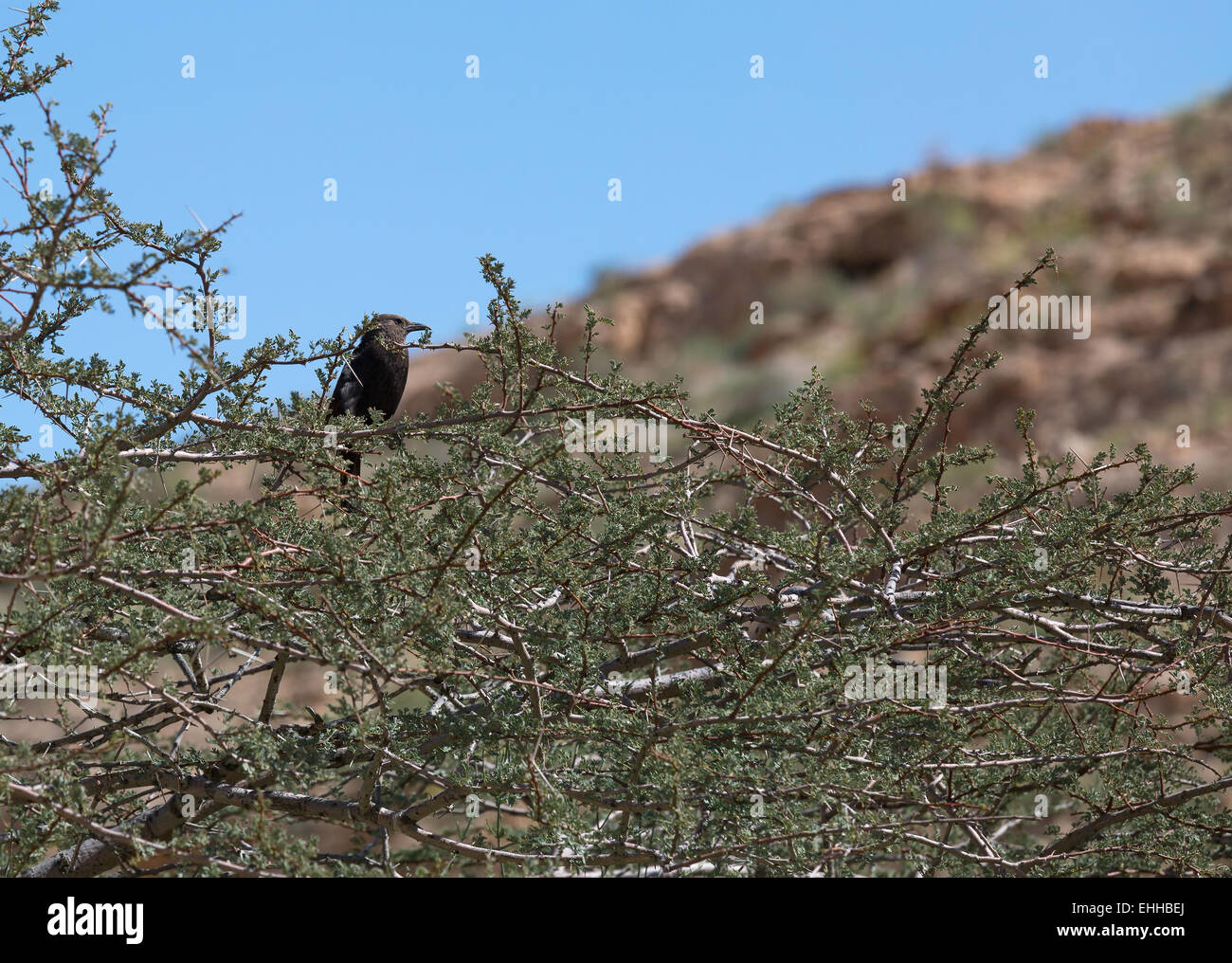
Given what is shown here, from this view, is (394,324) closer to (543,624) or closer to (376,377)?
(376,377)

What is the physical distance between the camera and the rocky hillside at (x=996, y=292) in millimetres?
15742

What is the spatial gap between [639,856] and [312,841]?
3.25 ft

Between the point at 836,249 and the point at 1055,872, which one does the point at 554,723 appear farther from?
the point at 836,249

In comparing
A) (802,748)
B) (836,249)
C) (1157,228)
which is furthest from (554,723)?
(836,249)

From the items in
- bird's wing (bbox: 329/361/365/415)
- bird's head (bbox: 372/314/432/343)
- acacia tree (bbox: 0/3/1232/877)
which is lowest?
acacia tree (bbox: 0/3/1232/877)

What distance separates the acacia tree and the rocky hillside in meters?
8.82

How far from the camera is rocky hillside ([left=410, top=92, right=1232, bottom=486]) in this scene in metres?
15.7

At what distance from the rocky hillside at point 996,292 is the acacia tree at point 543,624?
28.9 feet

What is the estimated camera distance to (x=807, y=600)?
3.33 m

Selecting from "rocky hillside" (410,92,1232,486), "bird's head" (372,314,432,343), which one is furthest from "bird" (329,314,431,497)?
"rocky hillside" (410,92,1232,486)

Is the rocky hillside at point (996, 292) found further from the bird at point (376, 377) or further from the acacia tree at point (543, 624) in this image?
the acacia tree at point (543, 624)

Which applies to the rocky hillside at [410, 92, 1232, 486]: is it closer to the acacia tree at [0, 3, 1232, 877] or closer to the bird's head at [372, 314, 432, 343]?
the bird's head at [372, 314, 432, 343]

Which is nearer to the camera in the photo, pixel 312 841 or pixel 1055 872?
pixel 312 841

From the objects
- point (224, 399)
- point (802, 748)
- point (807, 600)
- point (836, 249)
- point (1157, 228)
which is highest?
point (836, 249)
